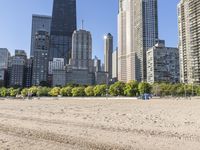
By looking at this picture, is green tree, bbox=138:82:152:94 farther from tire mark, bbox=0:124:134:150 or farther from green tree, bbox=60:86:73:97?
tire mark, bbox=0:124:134:150

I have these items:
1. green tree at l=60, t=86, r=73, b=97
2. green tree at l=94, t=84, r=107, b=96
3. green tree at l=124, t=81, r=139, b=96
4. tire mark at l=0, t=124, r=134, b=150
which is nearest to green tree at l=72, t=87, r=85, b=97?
green tree at l=60, t=86, r=73, b=97

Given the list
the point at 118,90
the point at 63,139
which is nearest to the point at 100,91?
the point at 118,90

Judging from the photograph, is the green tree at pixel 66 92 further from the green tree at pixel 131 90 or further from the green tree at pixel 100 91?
the green tree at pixel 131 90

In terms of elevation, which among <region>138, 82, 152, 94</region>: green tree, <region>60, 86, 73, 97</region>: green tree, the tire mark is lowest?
the tire mark

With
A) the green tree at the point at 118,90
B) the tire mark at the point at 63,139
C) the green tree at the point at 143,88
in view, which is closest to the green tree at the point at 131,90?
the green tree at the point at 143,88

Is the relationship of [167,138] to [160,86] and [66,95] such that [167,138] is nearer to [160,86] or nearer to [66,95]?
[160,86]

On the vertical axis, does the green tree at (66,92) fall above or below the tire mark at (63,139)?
above

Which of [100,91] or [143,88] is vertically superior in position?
[143,88]

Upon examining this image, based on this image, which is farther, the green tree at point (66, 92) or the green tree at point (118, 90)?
the green tree at point (66, 92)

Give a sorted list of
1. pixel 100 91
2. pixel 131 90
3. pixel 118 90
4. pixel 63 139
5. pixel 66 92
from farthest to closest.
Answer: pixel 66 92
pixel 100 91
pixel 118 90
pixel 131 90
pixel 63 139

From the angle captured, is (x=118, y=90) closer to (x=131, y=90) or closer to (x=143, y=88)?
(x=131, y=90)

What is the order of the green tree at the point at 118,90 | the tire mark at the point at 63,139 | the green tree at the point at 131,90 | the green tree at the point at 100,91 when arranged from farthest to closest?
1. the green tree at the point at 100,91
2. the green tree at the point at 118,90
3. the green tree at the point at 131,90
4. the tire mark at the point at 63,139

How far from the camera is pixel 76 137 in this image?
14320 mm

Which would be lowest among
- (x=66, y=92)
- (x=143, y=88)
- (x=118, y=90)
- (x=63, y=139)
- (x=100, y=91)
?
(x=63, y=139)
